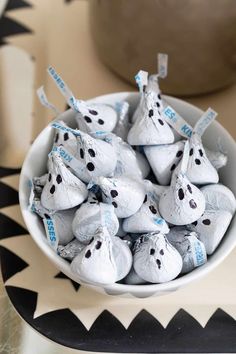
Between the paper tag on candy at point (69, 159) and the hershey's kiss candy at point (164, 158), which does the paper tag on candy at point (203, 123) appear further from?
the paper tag on candy at point (69, 159)

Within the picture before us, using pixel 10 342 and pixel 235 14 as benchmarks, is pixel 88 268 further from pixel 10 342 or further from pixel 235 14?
pixel 235 14

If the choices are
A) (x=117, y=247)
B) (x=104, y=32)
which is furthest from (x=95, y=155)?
(x=104, y=32)

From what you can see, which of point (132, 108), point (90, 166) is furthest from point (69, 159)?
→ point (132, 108)

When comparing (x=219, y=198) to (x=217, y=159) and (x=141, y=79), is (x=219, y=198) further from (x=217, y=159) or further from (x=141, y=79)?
(x=141, y=79)

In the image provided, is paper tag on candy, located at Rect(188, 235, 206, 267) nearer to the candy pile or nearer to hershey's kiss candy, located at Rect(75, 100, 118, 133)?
the candy pile

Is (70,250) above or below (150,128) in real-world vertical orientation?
below

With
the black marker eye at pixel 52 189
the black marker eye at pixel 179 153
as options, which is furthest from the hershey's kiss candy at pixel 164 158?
the black marker eye at pixel 52 189
